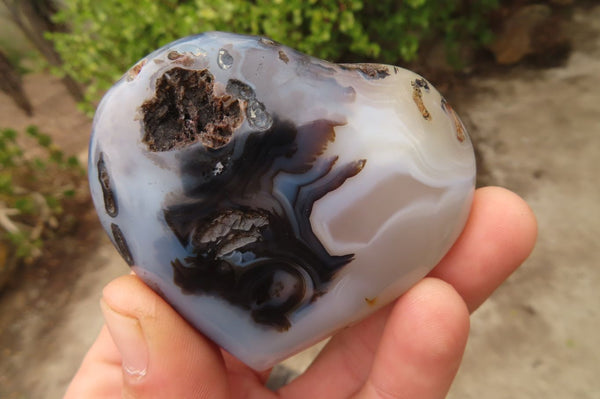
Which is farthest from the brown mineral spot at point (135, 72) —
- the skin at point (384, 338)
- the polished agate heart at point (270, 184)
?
the skin at point (384, 338)

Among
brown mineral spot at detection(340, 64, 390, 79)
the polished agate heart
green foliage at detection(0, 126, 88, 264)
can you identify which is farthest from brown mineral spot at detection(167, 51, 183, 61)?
green foliage at detection(0, 126, 88, 264)

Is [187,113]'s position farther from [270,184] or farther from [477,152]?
[477,152]

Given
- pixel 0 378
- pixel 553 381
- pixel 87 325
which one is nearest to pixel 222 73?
pixel 553 381

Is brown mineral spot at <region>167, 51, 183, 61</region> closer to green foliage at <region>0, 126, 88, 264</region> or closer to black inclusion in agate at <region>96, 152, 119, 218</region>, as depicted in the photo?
black inclusion in agate at <region>96, 152, 119, 218</region>

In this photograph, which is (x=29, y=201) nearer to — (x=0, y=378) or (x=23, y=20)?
(x=0, y=378)

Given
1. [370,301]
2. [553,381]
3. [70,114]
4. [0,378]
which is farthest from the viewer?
[70,114]

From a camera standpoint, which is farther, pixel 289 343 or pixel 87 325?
pixel 87 325

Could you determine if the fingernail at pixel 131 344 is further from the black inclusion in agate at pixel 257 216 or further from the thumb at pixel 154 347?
the black inclusion in agate at pixel 257 216
